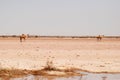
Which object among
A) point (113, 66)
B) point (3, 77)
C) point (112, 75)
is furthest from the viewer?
point (113, 66)

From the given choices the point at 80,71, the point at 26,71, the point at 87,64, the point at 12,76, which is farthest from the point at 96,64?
the point at 12,76

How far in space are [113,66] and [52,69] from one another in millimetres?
3917

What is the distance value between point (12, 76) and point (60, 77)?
202cm

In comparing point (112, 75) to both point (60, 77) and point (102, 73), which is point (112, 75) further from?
point (60, 77)

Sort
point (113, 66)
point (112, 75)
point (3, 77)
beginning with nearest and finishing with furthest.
Result: point (3, 77) → point (112, 75) → point (113, 66)

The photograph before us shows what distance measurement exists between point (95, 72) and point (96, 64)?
2.96 m

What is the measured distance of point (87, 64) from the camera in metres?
20.1

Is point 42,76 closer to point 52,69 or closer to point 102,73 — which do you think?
point 52,69

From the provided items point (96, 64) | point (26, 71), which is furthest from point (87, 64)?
point (26, 71)

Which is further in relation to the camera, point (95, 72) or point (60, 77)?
point (95, 72)

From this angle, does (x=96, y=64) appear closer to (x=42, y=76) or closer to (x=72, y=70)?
(x=72, y=70)

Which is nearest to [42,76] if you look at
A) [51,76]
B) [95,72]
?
[51,76]

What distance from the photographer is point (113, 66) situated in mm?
19344

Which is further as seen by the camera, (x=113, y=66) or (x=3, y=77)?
(x=113, y=66)
